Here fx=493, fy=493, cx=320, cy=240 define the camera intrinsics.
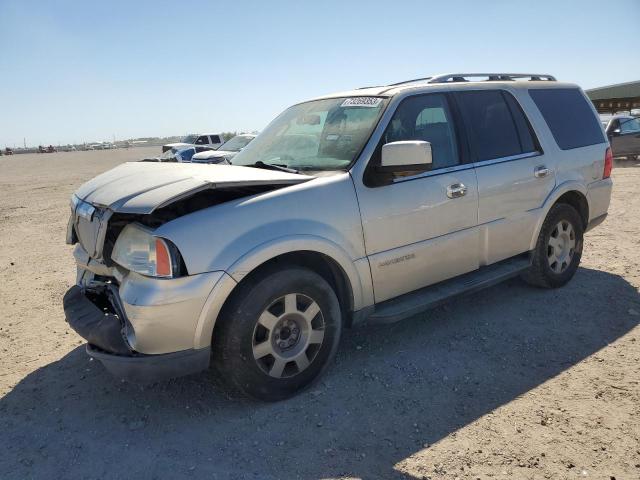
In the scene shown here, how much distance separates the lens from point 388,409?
3.04 meters

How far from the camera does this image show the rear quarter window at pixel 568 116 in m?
4.65

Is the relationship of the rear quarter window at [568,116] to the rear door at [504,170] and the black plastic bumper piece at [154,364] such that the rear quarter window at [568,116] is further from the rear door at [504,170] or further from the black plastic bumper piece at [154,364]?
the black plastic bumper piece at [154,364]

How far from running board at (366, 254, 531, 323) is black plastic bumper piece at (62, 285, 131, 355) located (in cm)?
160

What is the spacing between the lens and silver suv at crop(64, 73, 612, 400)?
2.73 m

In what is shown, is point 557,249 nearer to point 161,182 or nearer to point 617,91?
point 161,182

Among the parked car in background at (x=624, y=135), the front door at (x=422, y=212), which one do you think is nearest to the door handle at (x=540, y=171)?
the front door at (x=422, y=212)

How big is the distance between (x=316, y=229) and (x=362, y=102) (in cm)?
126

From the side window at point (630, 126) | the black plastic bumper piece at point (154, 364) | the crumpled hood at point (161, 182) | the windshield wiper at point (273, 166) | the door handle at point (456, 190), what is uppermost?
the side window at point (630, 126)

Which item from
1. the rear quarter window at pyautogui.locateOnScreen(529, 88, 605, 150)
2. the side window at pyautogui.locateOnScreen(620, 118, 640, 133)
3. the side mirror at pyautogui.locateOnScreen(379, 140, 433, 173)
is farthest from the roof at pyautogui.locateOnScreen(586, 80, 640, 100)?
the side mirror at pyautogui.locateOnScreen(379, 140, 433, 173)

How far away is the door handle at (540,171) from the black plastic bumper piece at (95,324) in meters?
3.58

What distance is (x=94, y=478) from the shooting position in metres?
2.54

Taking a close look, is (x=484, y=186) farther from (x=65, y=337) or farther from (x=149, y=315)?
(x=65, y=337)

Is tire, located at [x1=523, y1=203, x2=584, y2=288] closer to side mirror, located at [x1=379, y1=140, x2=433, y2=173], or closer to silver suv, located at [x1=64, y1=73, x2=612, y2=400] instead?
silver suv, located at [x1=64, y1=73, x2=612, y2=400]

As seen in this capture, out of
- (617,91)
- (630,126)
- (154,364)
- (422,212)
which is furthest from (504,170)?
(617,91)
